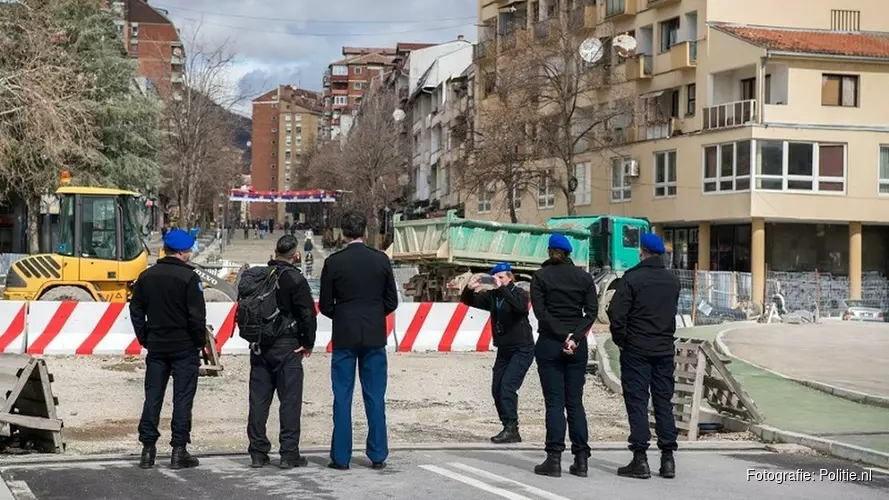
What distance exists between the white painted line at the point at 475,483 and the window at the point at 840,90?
3875 cm

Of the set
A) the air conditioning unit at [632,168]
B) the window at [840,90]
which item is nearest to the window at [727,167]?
the window at [840,90]

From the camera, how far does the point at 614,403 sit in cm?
1677

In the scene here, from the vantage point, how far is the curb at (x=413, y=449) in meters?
9.42

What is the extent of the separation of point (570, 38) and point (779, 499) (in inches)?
1742

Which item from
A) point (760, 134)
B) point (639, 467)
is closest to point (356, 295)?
point (639, 467)

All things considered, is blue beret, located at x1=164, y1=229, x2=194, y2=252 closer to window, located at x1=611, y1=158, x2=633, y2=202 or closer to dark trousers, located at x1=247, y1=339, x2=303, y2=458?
dark trousers, located at x1=247, y1=339, x2=303, y2=458

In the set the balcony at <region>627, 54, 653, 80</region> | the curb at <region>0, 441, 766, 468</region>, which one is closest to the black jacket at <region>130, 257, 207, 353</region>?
the curb at <region>0, 441, 766, 468</region>

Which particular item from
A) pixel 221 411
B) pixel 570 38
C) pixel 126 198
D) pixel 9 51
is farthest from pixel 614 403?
pixel 570 38

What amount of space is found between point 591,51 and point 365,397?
42416mm

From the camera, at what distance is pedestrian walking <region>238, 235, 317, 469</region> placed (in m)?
9.22

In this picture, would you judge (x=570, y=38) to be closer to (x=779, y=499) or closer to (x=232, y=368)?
(x=232, y=368)

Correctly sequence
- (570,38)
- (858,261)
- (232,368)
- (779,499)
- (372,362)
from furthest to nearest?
(570,38), (858,261), (232,368), (372,362), (779,499)

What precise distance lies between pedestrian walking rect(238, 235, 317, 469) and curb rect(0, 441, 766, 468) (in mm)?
785

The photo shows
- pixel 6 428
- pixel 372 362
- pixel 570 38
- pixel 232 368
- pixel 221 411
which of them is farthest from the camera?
pixel 570 38
